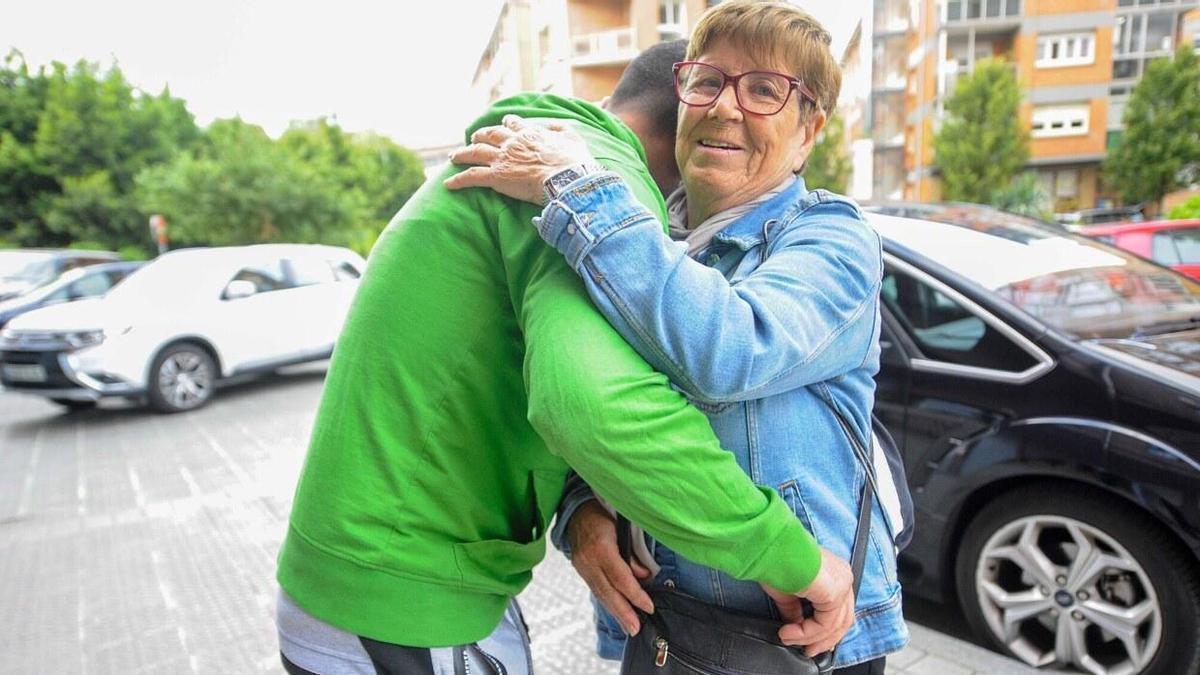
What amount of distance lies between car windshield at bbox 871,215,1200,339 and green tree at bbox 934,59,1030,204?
26316 millimetres

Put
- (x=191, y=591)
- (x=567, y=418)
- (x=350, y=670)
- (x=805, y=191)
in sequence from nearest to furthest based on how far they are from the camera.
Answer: (x=567, y=418)
(x=350, y=670)
(x=805, y=191)
(x=191, y=591)

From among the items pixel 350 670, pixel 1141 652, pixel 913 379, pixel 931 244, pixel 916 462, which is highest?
pixel 931 244

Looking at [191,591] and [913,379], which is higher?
[913,379]

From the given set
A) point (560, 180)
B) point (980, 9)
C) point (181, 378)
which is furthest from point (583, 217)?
point (980, 9)

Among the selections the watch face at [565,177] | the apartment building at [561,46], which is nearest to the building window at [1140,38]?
the apartment building at [561,46]

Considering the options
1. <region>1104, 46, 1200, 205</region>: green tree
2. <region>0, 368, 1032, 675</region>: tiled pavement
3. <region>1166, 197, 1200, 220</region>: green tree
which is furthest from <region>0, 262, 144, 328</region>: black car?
<region>1104, 46, 1200, 205</region>: green tree

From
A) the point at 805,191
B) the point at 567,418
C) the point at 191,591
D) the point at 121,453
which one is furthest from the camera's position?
the point at 121,453

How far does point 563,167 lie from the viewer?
3.13 ft

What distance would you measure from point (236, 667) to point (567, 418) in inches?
111

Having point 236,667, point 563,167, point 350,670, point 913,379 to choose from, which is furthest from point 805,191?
point 236,667

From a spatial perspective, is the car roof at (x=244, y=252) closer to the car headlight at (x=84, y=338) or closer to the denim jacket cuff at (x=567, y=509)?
the car headlight at (x=84, y=338)

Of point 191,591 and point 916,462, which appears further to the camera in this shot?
point 191,591

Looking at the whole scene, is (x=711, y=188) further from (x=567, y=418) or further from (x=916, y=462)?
(x=916, y=462)

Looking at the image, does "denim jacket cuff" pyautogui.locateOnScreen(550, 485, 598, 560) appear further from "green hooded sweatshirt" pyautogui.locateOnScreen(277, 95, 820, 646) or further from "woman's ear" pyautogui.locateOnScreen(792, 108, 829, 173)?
"woman's ear" pyautogui.locateOnScreen(792, 108, 829, 173)
